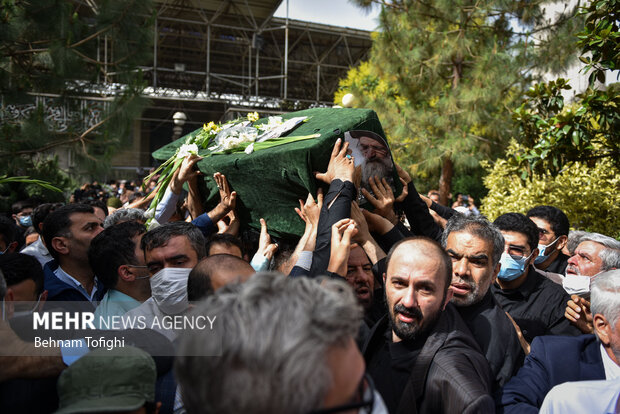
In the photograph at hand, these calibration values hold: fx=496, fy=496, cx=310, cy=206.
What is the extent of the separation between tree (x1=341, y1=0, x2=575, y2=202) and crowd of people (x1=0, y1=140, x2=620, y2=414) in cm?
800

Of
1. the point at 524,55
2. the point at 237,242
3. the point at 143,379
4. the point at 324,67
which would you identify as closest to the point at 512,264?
the point at 237,242

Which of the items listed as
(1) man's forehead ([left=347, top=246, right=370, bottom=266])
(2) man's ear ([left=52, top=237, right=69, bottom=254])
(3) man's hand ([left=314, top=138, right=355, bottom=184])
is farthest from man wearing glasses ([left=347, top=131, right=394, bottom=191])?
(2) man's ear ([left=52, top=237, right=69, bottom=254])

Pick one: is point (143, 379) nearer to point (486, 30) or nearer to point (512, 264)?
point (512, 264)

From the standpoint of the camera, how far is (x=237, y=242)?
2.81 metres

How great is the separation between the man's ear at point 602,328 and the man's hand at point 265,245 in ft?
5.50

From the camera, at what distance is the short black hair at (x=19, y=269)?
6.89ft

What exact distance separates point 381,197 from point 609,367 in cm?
133

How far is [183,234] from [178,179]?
0.72 metres

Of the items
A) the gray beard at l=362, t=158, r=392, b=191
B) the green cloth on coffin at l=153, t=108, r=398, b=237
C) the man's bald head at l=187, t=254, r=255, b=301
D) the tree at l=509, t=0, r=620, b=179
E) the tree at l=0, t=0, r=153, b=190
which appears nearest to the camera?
the man's bald head at l=187, t=254, r=255, b=301

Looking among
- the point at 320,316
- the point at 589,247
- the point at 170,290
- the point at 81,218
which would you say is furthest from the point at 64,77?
the point at 320,316

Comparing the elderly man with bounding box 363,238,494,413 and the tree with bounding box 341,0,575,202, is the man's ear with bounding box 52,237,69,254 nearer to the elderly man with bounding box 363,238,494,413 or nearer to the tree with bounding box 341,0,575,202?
the elderly man with bounding box 363,238,494,413

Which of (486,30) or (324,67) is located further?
(324,67)

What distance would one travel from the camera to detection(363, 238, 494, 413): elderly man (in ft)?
5.25

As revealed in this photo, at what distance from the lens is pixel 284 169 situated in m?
2.57
